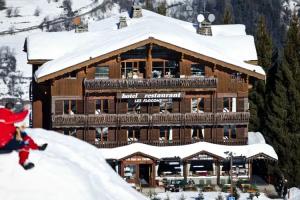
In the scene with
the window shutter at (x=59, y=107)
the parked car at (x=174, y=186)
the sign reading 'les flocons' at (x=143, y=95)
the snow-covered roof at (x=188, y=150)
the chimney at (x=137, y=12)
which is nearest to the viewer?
the parked car at (x=174, y=186)

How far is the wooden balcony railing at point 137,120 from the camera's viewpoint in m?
42.6

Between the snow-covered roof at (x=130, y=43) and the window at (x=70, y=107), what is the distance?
6.75ft

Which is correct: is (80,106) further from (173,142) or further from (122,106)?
(173,142)

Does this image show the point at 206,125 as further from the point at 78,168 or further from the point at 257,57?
the point at 78,168

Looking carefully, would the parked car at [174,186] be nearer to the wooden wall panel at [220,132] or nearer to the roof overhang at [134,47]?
Result: the wooden wall panel at [220,132]

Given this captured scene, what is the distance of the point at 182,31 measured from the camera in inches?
1802

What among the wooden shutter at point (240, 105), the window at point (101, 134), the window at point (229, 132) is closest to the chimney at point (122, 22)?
the window at point (101, 134)

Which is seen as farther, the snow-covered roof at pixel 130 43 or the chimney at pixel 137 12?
the chimney at pixel 137 12

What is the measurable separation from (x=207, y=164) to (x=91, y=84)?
6925mm

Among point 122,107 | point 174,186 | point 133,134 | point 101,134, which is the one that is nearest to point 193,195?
point 174,186

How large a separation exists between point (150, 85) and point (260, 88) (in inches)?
275

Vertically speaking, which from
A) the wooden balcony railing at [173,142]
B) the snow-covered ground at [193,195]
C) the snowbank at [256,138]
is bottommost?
the snow-covered ground at [193,195]

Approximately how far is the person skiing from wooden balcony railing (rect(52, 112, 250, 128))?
27841 mm

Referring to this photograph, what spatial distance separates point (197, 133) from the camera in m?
43.8
